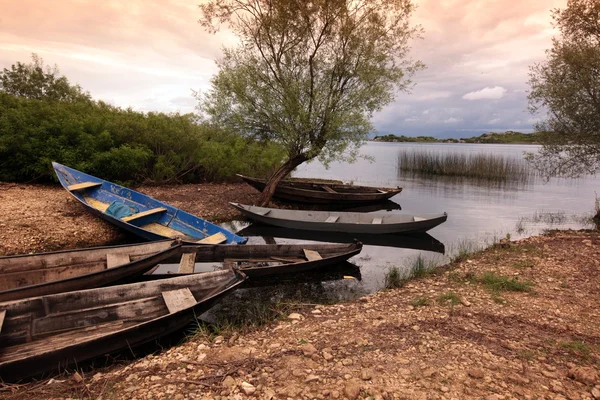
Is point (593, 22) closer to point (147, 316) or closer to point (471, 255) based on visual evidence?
point (471, 255)

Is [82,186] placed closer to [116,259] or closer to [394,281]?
[116,259]

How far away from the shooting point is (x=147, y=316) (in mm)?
5973

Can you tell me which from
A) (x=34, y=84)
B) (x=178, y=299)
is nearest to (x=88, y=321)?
(x=178, y=299)

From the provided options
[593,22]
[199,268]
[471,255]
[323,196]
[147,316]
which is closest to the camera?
[147,316]

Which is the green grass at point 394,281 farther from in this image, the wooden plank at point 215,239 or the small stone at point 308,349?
the wooden plank at point 215,239

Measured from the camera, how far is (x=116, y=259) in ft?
25.9

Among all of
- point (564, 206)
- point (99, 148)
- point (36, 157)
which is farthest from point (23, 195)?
point (564, 206)

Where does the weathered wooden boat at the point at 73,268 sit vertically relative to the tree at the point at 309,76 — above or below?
below

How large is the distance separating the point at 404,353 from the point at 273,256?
546 centimetres

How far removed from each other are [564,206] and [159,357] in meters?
23.8

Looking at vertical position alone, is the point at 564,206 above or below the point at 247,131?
below

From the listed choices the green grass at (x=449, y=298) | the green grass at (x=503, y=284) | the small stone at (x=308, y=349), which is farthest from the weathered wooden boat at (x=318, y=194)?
the small stone at (x=308, y=349)

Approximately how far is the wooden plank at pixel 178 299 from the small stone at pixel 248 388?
7.16 feet

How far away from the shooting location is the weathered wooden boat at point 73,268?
6.45 m
